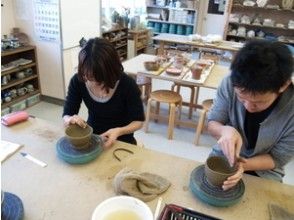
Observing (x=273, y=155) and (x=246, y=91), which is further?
(x=273, y=155)

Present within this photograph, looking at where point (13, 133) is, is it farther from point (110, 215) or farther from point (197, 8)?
point (197, 8)

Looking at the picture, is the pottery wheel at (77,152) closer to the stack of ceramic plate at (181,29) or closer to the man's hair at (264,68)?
the man's hair at (264,68)

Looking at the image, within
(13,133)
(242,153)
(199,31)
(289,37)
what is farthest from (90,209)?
(199,31)

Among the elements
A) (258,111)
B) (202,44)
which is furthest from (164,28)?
(258,111)

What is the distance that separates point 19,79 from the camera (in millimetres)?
3055

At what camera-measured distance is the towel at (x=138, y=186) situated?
0.88 m

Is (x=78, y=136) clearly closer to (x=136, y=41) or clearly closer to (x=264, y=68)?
(x=264, y=68)

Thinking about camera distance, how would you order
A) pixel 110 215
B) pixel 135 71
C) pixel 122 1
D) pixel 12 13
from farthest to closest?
pixel 122 1 < pixel 12 13 < pixel 135 71 < pixel 110 215

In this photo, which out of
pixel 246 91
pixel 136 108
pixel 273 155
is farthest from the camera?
pixel 136 108

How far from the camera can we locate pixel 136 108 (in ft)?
4.54

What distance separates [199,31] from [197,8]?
0.54 meters

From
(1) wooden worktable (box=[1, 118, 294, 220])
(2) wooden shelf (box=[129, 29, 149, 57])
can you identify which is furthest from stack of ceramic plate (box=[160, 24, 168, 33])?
(1) wooden worktable (box=[1, 118, 294, 220])

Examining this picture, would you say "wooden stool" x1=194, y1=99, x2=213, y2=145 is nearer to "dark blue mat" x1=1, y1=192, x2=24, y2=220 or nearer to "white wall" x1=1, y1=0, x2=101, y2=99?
"white wall" x1=1, y1=0, x2=101, y2=99

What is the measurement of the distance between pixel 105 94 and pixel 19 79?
2106 mm
